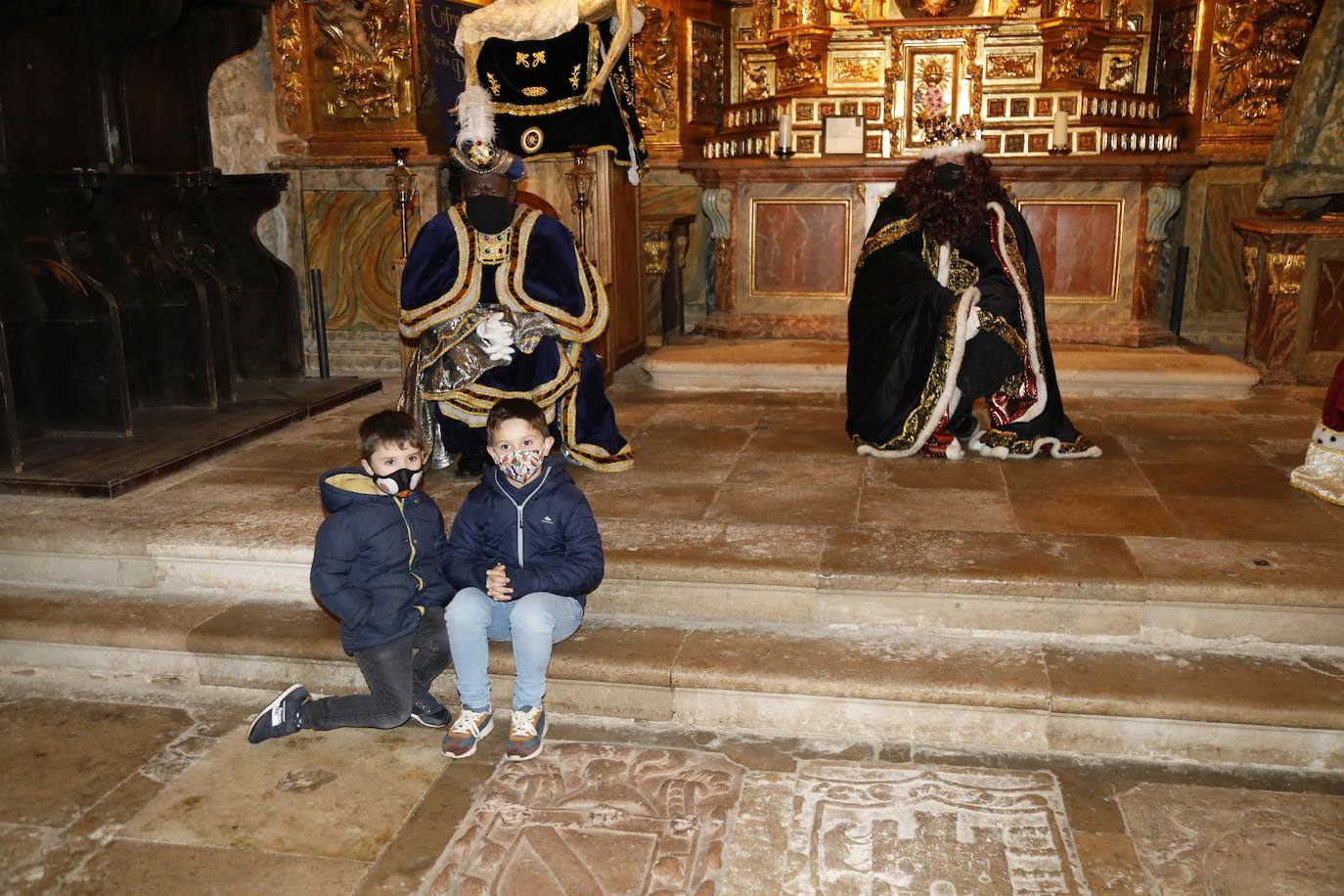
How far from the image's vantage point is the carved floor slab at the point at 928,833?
3.20 m

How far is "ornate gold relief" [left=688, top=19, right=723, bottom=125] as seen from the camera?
34.7 ft

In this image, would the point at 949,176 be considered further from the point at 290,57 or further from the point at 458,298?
the point at 290,57

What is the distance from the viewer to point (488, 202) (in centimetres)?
574

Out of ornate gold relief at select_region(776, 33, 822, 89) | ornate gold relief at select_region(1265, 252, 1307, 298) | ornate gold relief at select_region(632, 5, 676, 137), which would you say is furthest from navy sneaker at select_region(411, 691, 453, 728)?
ornate gold relief at select_region(776, 33, 822, 89)

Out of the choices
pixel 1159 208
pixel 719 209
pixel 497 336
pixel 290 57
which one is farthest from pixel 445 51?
pixel 1159 208

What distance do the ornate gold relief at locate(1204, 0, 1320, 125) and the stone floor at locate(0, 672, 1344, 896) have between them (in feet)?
24.7

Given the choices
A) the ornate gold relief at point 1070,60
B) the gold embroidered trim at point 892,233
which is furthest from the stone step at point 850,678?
the ornate gold relief at point 1070,60

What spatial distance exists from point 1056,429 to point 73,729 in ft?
16.3

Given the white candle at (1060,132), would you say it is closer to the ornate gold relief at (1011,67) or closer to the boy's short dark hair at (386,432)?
the ornate gold relief at (1011,67)

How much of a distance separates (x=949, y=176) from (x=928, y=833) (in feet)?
13.0

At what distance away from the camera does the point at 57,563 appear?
5.17m

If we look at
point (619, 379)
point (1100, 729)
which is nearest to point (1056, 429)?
point (1100, 729)

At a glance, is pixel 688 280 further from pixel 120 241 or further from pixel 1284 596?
pixel 1284 596

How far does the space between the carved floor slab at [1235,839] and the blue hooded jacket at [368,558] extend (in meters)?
2.46
